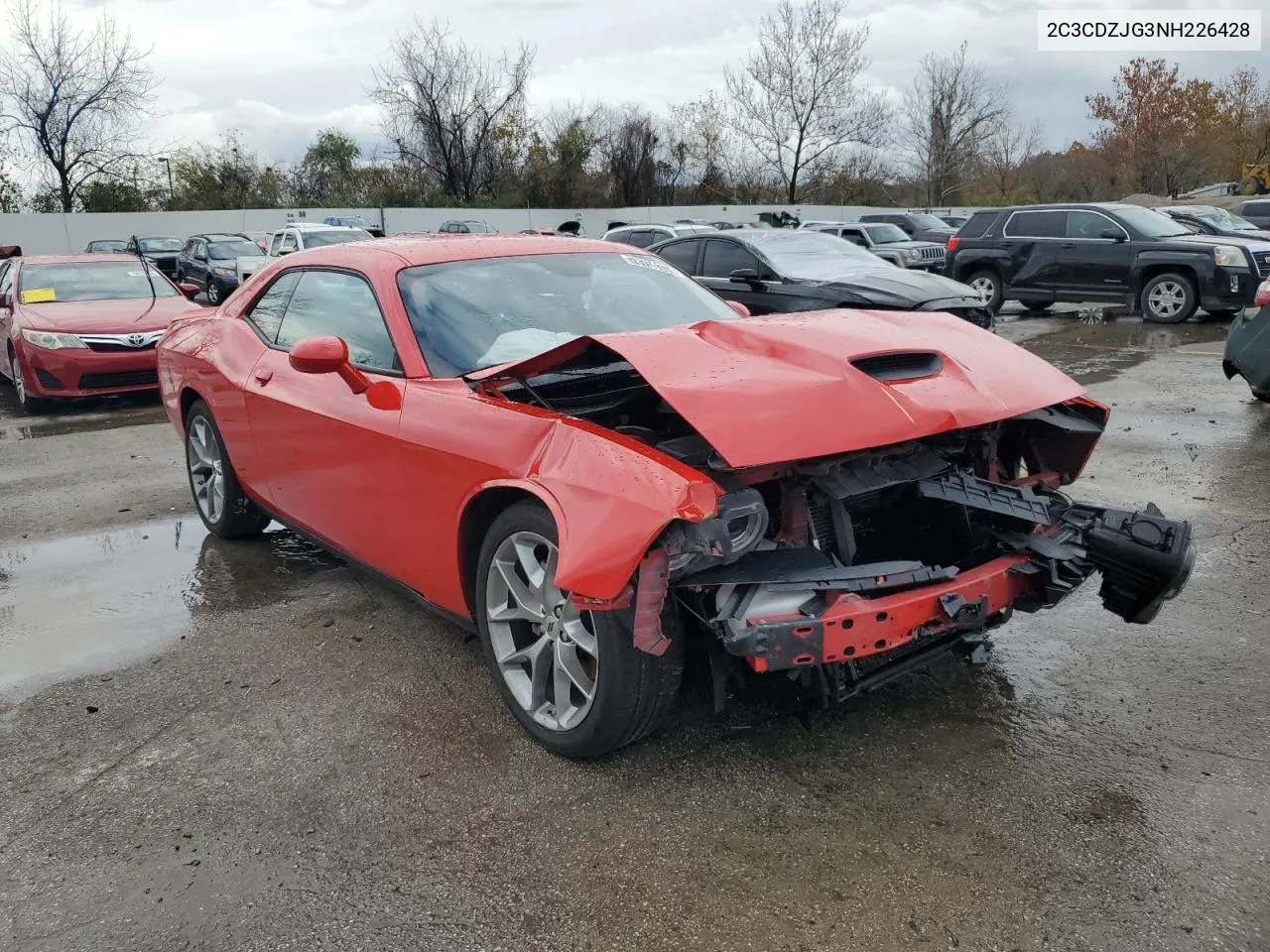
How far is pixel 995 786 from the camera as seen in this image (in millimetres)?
2754

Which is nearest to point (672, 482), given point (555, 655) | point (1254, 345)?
point (555, 655)

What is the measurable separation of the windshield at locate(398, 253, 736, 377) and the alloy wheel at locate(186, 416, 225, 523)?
201 centimetres

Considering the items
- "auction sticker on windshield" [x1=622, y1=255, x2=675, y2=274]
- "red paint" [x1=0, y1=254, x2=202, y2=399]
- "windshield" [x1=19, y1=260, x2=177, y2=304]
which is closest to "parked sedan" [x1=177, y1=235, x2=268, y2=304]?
"windshield" [x1=19, y1=260, x2=177, y2=304]

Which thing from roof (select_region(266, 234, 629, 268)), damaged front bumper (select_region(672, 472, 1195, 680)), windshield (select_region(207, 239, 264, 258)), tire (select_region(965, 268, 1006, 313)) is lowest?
damaged front bumper (select_region(672, 472, 1195, 680))

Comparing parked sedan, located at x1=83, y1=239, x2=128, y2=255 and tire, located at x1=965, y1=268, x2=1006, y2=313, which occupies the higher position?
parked sedan, located at x1=83, y1=239, x2=128, y2=255

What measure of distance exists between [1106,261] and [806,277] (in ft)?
21.6

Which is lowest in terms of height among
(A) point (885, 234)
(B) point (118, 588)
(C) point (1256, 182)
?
(B) point (118, 588)

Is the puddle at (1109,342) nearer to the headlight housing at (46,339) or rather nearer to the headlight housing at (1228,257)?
the headlight housing at (1228,257)

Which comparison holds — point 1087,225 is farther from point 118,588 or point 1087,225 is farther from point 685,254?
point 118,588

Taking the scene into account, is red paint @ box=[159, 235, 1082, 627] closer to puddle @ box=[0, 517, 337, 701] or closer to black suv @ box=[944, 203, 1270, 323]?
puddle @ box=[0, 517, 337, 701]

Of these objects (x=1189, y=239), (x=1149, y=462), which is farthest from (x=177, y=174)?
(x=1149, y=462)

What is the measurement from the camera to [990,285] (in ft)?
52.0

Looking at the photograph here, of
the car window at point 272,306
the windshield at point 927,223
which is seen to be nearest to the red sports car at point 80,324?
the car window at point 272,306

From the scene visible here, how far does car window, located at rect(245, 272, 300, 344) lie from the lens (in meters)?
4.49
